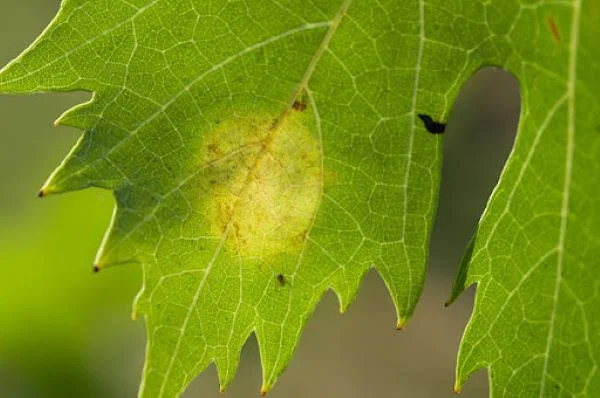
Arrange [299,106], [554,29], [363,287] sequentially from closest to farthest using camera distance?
[554,29], [299,106], [363,287]

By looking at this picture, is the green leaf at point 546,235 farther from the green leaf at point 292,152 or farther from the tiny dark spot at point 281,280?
the tiny dark spot at point 281,280

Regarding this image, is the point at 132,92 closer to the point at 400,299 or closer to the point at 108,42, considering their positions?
the point at 108,42

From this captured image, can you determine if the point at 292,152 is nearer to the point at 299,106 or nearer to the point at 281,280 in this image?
the point at 299,106

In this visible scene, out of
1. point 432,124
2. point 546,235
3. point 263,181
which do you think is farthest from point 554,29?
point 263,181

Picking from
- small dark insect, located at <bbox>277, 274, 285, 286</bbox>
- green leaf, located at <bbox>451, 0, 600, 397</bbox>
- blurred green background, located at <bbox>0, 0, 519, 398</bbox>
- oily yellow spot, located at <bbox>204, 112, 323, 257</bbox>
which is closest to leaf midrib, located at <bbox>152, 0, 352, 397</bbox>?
oily yellow spot, located at <bbox>204, 112, 323, 257</bbox>

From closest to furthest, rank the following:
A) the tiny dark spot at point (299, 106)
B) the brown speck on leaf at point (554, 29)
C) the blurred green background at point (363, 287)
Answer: the brown speck on leaf at point (554, 29)
the tiny dark spot at point (299, 106)
the blurred green background at point (363, 287)

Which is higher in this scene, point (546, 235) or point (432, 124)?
point (432, 124)

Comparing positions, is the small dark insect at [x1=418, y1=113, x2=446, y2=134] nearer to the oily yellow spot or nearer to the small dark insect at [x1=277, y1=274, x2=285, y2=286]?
the oily yellow spot

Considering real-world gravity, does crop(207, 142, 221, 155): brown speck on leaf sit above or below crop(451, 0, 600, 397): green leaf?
above

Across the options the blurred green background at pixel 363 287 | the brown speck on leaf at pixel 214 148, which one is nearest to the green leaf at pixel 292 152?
the brown speck on leaf at pixel 214 148
